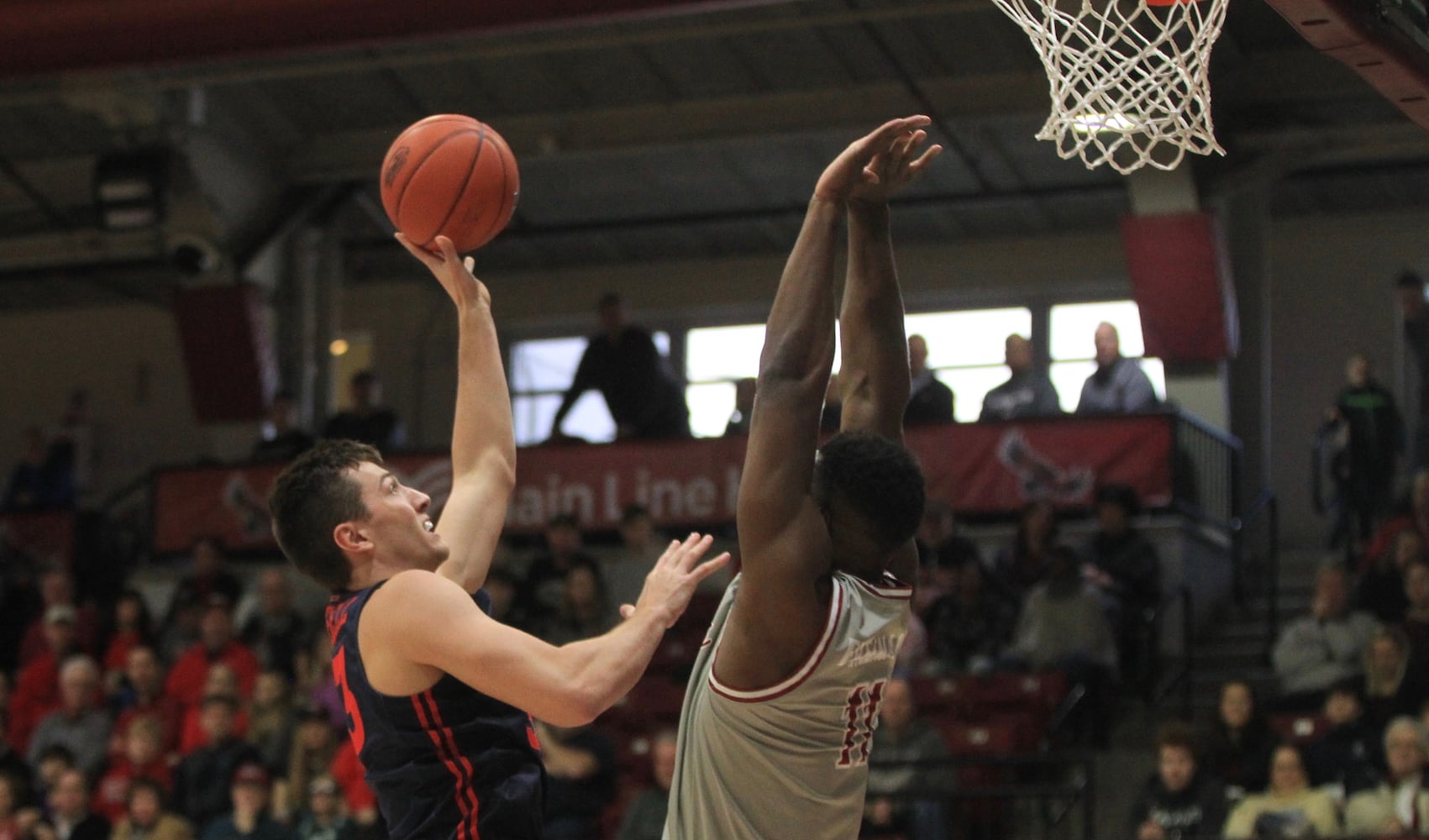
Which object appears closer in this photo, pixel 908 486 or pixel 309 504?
pixel 908 486

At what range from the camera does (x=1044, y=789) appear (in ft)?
29.9

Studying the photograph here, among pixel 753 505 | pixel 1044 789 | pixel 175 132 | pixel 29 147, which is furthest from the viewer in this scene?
pixel 29 147

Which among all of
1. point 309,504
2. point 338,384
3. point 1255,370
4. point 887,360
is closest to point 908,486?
point 887,360

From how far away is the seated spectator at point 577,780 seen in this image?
9.44 m

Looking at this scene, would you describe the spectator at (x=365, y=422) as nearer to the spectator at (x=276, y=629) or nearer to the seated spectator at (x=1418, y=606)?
the spectator at (x=276, y=629)

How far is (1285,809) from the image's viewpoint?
8.45 metres

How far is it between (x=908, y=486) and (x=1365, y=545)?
10.1m

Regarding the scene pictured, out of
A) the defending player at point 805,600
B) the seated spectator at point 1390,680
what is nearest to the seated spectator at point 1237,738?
the seated spectator at point 1390,680

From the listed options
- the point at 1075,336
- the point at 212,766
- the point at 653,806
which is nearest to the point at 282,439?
the point at 212,766

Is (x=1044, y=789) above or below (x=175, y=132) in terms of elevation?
below

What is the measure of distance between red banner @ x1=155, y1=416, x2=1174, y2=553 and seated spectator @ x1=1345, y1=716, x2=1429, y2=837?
162 inches

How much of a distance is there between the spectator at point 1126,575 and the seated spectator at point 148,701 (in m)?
5.48

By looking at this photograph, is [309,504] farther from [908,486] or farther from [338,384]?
[338,384]

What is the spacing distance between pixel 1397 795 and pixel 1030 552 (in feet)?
11.3
